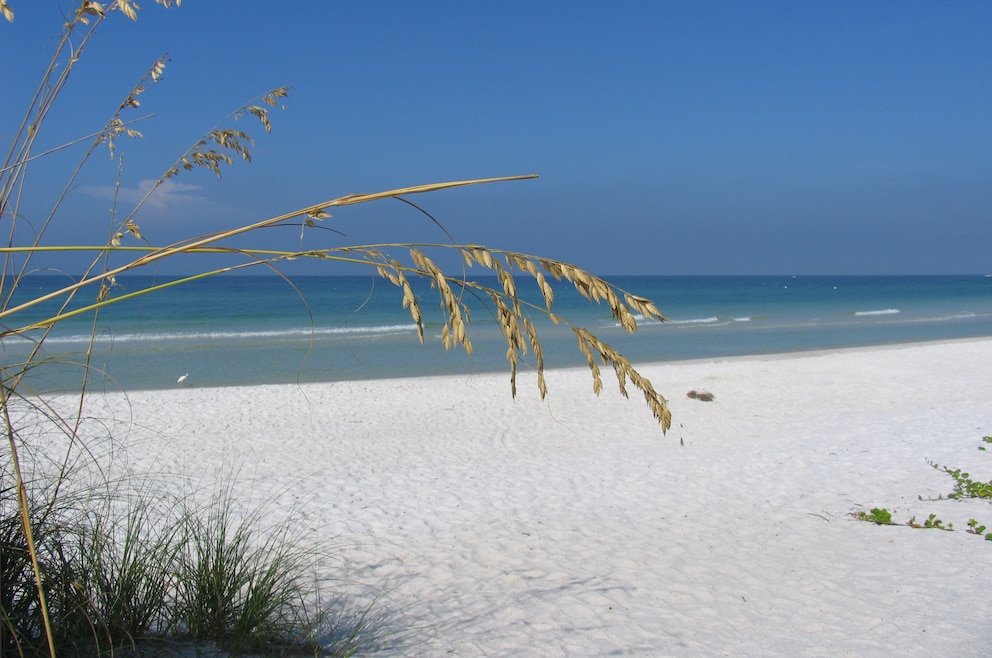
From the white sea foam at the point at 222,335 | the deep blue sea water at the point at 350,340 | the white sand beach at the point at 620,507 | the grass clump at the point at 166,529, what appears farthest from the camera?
the white sea foam at the point at 222,335

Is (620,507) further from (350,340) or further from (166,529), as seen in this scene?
(350,340)

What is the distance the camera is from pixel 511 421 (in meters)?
11.6

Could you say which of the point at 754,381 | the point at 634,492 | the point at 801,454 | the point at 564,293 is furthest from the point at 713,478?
the point at 564,293

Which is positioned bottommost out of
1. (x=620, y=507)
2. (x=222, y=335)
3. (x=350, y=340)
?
(x=620, y=507)

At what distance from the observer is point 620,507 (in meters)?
6.82

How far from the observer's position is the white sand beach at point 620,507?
418cm

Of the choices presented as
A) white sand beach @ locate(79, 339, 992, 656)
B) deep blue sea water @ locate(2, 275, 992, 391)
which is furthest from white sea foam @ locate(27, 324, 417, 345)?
white sand beach @ locate(79, 339, 992, 656)

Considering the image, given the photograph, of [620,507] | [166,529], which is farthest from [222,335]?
[166,529]

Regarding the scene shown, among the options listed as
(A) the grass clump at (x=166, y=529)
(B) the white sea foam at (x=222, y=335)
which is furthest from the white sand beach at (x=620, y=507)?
(B) the white sea foam at (x=222, y=335)

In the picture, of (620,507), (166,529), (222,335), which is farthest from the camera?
(222,335)

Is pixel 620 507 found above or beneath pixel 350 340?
beneath

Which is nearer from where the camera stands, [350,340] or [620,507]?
[620,507]

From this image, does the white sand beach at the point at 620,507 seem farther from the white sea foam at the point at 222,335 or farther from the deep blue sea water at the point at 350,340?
the white sea foam at the point at 222,335

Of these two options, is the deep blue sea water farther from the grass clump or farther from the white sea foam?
the grass clump
